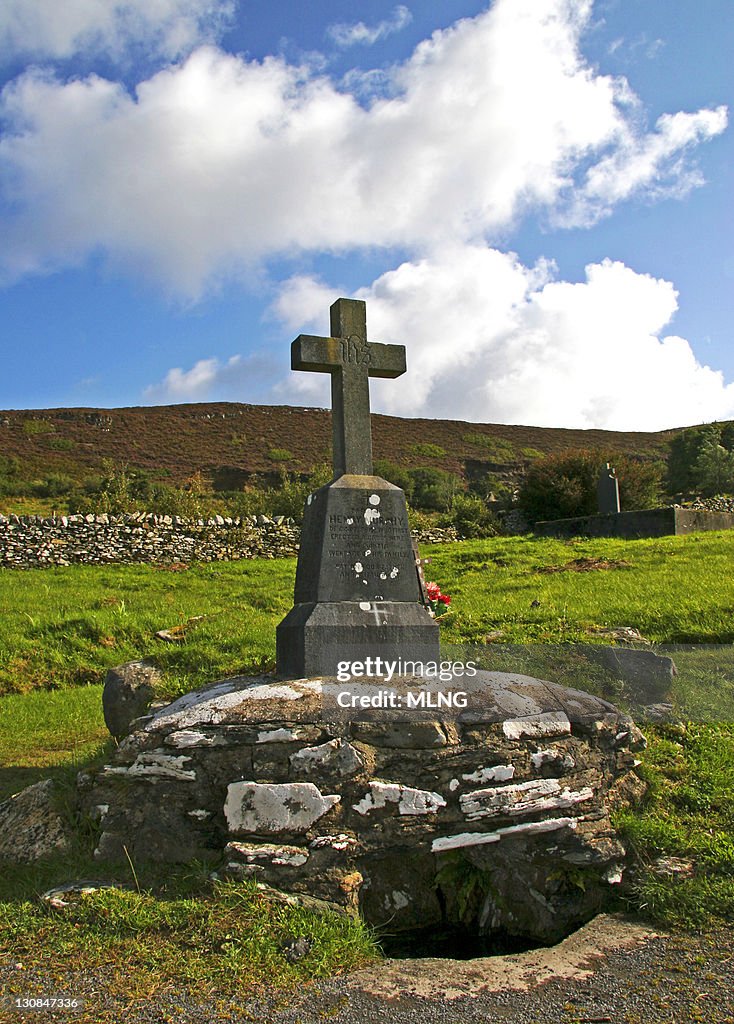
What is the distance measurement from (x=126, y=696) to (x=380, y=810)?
3.29 meters

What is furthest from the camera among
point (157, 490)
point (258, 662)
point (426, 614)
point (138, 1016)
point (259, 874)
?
point (157, 490)

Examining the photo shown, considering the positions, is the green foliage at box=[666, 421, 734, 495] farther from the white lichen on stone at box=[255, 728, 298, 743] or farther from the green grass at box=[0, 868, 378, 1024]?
the green grass at box=[0, 868, 378, 1024]

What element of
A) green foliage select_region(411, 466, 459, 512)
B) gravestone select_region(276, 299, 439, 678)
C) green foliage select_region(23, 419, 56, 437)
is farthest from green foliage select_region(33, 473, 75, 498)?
gravestone select_region(276, 299, 439, 678)

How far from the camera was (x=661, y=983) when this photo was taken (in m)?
3.38

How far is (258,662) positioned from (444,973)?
4867mm

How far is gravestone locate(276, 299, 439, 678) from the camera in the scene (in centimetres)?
544

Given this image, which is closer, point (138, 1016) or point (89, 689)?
point (138, 1016)

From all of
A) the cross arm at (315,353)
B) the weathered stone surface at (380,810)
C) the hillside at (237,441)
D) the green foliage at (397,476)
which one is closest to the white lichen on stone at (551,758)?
the weathered stone surface at (380,810)

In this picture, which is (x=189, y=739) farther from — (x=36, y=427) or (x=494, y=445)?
(x=494, y=445)

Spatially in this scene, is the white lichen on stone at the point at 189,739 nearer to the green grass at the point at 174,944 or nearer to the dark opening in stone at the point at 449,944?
the green grass at the point at 174,944

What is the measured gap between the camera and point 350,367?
625cm

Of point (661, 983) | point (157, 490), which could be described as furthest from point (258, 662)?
point (157, 490)

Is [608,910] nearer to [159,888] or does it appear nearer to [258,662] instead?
[159,888]

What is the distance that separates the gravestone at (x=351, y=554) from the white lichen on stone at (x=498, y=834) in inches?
59.0
